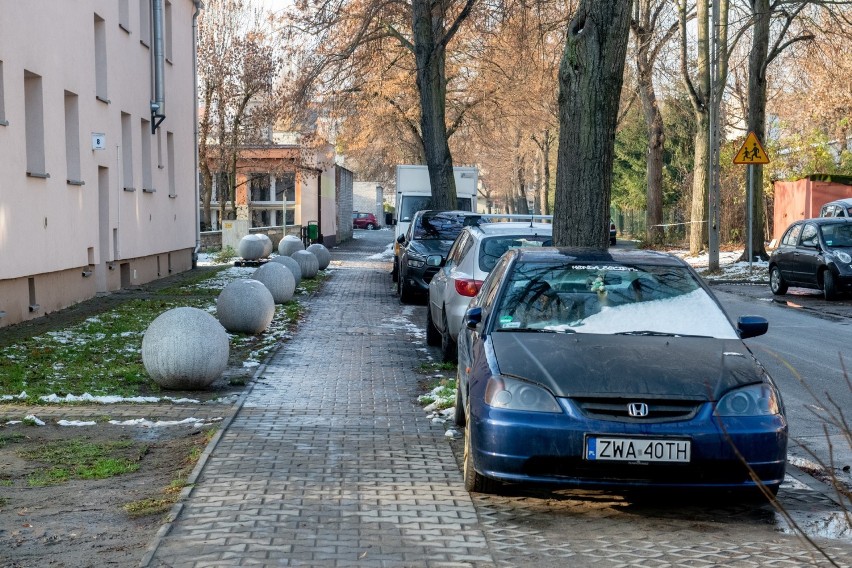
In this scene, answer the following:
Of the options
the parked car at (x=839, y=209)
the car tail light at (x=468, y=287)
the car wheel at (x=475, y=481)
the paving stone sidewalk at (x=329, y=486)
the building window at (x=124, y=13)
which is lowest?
the paving stone sidewalk at (x=329, y=486)

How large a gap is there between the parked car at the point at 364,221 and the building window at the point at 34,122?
8099 cm

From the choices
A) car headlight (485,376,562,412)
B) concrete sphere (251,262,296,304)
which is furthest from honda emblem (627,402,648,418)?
concrete sphere (251,262,296,304)

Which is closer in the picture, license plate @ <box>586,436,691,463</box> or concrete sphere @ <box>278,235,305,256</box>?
license plate @ <box>586,436,691,463</box>

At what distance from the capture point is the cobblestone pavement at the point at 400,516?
17.5ft

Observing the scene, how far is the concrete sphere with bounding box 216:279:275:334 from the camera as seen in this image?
1509 centimetres

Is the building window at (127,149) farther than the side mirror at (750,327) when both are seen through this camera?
Yes

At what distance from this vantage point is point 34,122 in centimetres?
1766

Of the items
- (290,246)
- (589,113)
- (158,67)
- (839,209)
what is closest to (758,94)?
(839,209)

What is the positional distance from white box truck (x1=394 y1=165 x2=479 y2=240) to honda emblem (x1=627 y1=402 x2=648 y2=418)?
27.7 m

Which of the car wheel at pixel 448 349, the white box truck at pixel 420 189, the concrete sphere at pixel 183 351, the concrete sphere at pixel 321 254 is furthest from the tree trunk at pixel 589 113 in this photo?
the white box truck at pixel 420 189

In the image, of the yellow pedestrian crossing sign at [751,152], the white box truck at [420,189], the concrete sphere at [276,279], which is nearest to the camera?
the concrete sphere at [276,279]

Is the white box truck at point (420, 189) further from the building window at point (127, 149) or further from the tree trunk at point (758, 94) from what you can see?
the building window at point (127, 149)

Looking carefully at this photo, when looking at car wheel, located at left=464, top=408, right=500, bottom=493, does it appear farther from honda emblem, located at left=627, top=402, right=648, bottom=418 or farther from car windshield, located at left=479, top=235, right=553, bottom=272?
car windshield, located at left=479, top=235, right=553, bottom=272

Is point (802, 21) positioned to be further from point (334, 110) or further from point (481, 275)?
point (481, 275)
